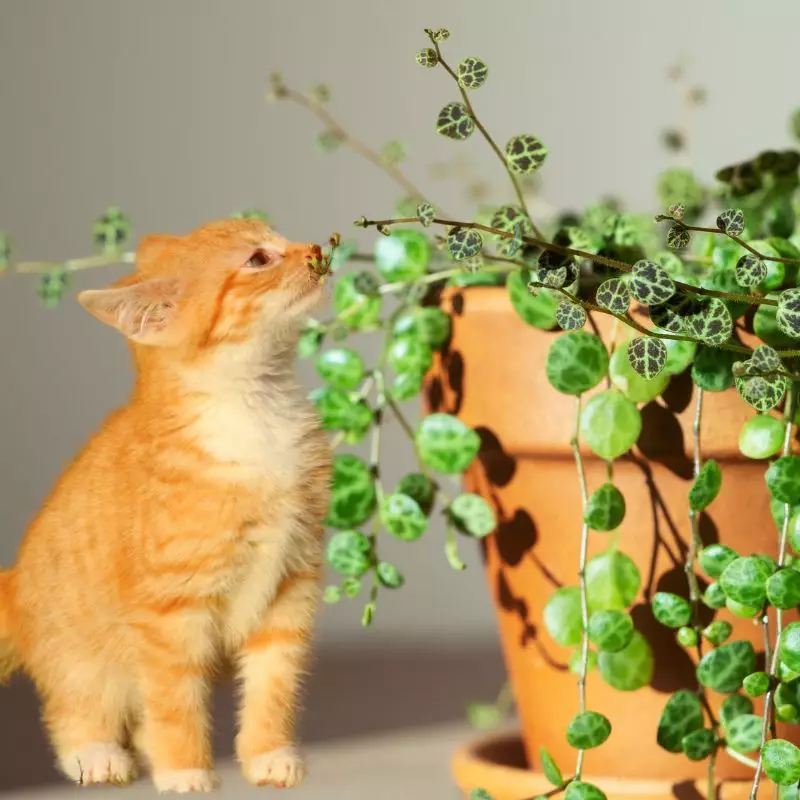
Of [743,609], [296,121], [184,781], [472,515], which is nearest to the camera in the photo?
[184,781]

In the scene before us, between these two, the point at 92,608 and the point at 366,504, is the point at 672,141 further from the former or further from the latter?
the point at 92,608

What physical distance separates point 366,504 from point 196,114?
2.00ft

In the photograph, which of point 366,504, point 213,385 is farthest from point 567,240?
point 213,385

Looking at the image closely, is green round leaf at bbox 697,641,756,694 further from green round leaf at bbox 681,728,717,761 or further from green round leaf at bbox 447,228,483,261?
green round leaf at bbox 447,228,483,261

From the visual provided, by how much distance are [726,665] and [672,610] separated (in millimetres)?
43

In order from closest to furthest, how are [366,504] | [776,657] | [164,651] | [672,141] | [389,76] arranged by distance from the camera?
1. [164,651]
2. [776,657]
3. [366,504]
4. [672,141]
5. [389,76]

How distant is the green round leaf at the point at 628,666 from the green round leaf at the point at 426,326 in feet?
0.73

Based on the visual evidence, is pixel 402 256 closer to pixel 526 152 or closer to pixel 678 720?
pixel 526 152

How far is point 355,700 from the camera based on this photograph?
919mm

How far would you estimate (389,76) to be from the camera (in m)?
1.37

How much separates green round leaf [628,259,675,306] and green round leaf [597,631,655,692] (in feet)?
0.80

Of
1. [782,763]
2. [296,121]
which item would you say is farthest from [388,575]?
[296,121]

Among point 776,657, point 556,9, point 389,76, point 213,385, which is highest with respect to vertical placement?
point 556,9

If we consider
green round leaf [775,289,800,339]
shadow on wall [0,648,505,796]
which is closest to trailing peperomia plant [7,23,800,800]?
green round leaf [775,289,800,339]
